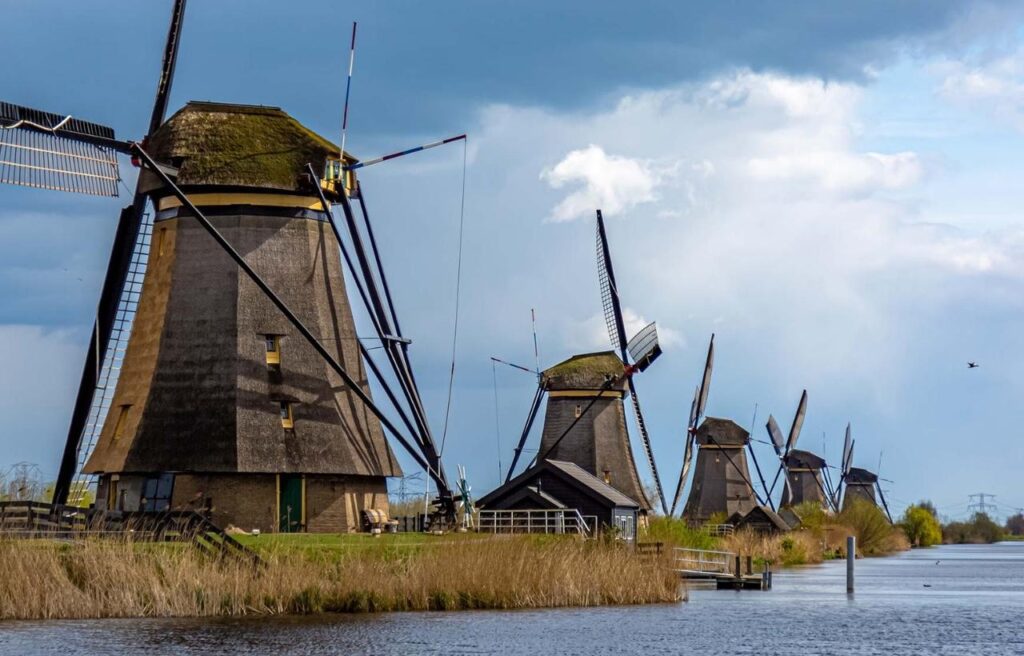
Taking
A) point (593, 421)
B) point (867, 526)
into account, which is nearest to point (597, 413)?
point (593, 421)

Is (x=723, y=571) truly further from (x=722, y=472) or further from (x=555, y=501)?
(x=722, y=472)

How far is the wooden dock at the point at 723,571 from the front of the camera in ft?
139

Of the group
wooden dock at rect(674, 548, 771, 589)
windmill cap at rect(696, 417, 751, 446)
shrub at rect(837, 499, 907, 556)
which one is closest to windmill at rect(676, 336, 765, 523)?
windmill cap at rect(696, 417, 751, 446)

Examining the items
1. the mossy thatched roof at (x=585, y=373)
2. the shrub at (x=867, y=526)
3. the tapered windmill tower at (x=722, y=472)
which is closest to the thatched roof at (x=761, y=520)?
the tapered windmill tower at (x=722, y=472)

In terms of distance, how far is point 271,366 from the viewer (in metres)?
32.8

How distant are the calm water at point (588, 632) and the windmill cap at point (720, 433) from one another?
1627 inches

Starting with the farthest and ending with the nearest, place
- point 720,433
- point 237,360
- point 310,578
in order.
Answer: point 720,433
point 237,360
point 310,578

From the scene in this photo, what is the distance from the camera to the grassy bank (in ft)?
81.3

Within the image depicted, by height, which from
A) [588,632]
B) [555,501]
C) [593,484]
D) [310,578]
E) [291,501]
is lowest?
[588,632]

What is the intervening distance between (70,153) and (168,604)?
10.5 metres

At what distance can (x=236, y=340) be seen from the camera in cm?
3247

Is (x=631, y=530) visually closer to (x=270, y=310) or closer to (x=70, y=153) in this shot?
(x=270, y=310)

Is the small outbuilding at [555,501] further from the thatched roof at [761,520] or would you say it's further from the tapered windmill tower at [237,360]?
the thatched roof at [761,520]

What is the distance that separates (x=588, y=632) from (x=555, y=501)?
1400 centimetres
